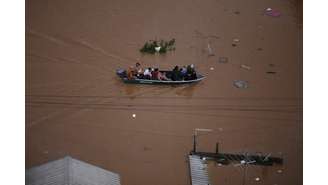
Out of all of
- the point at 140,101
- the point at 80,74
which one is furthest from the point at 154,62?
the point at 80,74

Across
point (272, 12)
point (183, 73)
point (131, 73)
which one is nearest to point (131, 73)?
point (131, 73)

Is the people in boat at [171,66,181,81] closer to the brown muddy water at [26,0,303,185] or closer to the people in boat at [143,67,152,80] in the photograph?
the brown muddy water at [26,0,303,185]

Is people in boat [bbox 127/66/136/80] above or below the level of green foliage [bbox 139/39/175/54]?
below

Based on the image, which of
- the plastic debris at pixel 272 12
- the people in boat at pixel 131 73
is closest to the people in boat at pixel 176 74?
the people in boat at pixel 131 73

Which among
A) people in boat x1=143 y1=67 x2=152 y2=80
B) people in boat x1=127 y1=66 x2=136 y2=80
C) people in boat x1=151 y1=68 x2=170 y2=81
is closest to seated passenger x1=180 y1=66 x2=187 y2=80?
people in boat x1=151 y1=68 x2=170 y2=81
